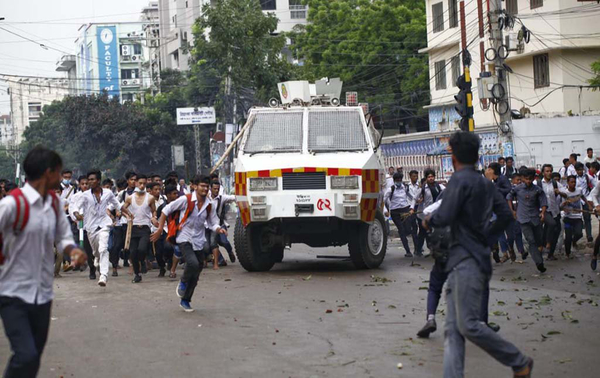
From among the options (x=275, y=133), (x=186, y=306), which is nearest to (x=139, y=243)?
(x=275, y=133)

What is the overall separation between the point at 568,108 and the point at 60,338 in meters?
31.8

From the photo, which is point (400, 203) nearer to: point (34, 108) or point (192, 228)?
point (192, 228)

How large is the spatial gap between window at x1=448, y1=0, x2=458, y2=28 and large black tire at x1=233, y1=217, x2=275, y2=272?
30.1 metres

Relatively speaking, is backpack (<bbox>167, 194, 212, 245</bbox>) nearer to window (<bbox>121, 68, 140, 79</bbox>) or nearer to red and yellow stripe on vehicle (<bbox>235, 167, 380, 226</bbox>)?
red and yellow stripe on vehicle (<bbox>235, 167, 380, 226</bbox>)

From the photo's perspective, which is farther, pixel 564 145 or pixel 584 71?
pixel 584 71

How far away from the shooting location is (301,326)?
9.95m

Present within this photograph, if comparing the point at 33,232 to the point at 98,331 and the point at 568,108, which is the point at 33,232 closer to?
the point at 98,331

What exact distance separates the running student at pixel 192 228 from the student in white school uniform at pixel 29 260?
5340 mm

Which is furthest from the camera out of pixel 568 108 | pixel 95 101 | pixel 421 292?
pixel 95 101

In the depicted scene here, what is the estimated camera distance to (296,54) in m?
55.5

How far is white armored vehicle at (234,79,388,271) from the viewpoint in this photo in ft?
49.7

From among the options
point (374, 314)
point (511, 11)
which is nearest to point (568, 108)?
point (511, 11)

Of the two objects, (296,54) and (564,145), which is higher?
(296,54)

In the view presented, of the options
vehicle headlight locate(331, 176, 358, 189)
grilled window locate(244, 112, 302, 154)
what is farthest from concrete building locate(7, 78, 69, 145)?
vehicle headlight locate(331, 176, 358, 189)
